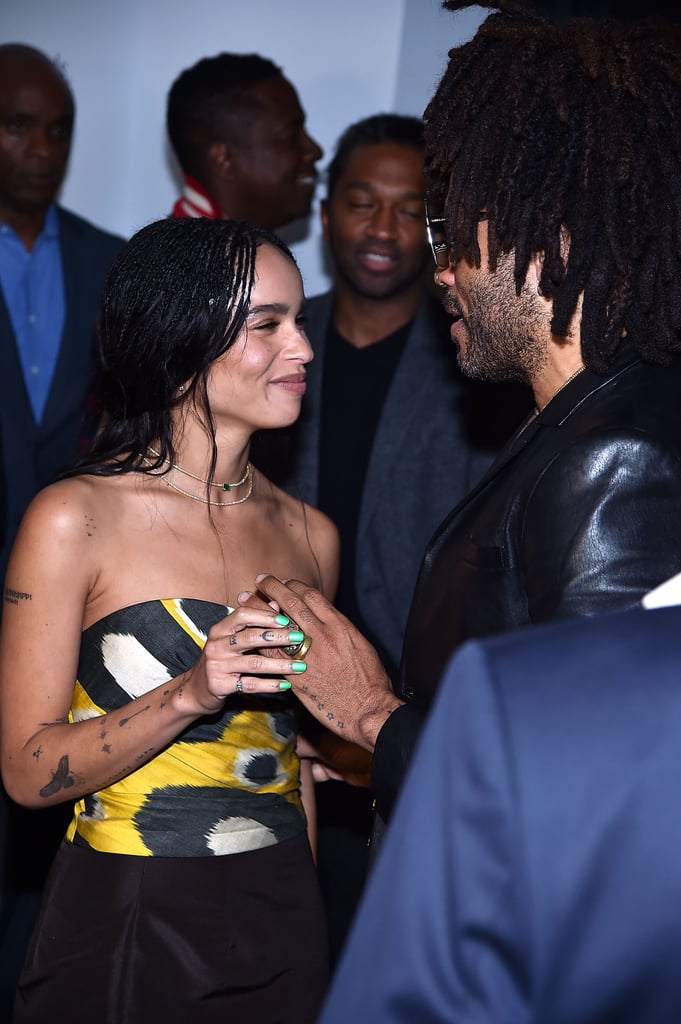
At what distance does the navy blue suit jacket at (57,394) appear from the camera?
3.43 m

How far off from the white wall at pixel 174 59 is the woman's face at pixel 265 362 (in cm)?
214

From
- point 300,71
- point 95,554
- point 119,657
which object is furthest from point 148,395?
point 300,71

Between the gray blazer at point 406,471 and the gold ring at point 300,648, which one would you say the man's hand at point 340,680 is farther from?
the gray blazer at point 406,471

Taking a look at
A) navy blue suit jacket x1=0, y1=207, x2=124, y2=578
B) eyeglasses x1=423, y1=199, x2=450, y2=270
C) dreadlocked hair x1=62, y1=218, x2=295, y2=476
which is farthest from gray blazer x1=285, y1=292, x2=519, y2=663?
eyeglasses x1=423, y1=199, x2=450, y2=270

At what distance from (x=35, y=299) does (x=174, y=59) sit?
1071 millimetres

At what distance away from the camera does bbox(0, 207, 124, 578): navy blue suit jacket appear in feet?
11.3

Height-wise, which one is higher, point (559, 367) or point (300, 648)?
point (559, 367)

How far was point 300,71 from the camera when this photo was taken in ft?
13.4

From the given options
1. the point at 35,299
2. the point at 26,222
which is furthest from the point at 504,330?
the point at 26,222

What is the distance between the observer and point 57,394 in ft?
11.7

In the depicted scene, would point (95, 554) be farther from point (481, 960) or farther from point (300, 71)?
point (300, 71)

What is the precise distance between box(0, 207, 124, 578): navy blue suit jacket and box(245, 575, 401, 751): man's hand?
1.82 m

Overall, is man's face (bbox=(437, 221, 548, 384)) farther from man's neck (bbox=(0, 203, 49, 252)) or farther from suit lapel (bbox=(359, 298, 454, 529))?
man's neck (bbox=(0, 203, 49, 252))

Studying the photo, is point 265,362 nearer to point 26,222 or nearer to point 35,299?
point 35,299
